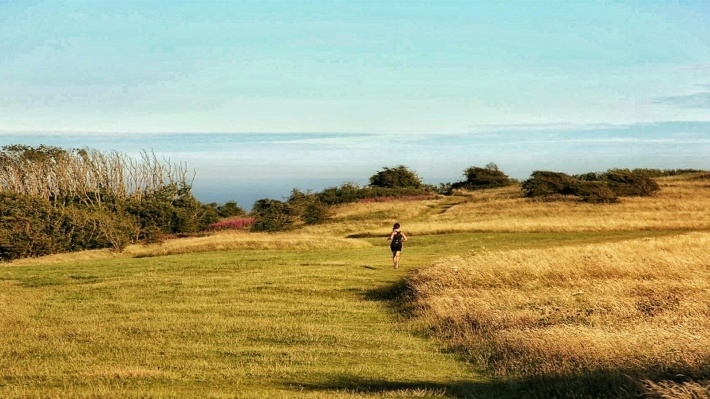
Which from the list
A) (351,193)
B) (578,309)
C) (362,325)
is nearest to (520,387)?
(578,309)

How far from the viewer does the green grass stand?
1095 cm

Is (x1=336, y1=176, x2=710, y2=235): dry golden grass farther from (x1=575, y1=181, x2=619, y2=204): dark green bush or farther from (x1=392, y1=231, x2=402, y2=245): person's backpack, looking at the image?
(x1=392, y1=231, x2=402, y2=245): person's backpack

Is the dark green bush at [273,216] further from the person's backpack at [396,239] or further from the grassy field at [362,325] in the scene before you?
the person's backpack at [396,239]

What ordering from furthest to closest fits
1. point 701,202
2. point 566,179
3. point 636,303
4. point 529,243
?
point 566,179 < point 701,202 < point 529,243 < point 636,303

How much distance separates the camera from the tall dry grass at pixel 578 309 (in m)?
11.0

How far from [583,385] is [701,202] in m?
57.9

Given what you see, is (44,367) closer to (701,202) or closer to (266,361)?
(266,361)

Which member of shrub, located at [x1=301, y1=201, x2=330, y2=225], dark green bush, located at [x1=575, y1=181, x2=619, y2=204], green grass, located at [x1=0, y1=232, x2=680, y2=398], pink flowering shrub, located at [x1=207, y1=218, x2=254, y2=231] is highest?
dark green bush, located at [x1=575, y1=181, x2=619, y2=204]

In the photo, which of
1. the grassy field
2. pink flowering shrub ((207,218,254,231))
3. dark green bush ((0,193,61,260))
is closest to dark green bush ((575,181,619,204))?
pink flowering shrub ((207,218,254,231))

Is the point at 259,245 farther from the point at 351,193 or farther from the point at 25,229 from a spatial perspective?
the point at 351,193

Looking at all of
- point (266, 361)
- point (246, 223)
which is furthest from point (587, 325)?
point (246, 223)

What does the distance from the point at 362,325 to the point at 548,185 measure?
62.9 meters

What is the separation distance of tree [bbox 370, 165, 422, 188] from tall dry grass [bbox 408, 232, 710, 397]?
3454 inches

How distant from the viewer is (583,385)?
9844mm
